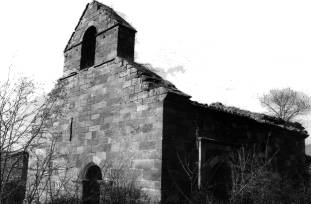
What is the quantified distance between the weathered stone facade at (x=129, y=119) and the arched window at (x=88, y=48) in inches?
3.2

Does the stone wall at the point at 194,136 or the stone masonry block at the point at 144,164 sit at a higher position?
the stone wall at the point at 194,136

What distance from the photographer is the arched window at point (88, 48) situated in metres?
11.4

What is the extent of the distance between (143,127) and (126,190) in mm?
1501

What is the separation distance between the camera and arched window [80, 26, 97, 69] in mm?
11359

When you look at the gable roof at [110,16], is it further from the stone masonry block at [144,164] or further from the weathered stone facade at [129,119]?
the stone masonry block at [144,164]

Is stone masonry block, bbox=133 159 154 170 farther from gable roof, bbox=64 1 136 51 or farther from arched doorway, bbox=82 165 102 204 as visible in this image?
gable roof, bbox=64 1 136 51

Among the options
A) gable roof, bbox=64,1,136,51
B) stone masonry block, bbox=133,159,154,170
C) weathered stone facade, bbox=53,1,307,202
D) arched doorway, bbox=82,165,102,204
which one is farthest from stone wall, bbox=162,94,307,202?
gable roof, bbox=64,1,136,51

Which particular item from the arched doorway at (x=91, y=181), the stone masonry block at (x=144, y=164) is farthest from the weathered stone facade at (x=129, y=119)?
the arched doorway at (x=91, y=181)

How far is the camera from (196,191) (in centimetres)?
830

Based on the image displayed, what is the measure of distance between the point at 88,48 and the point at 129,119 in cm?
377

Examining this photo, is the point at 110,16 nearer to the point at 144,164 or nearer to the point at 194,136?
the point at 194,136

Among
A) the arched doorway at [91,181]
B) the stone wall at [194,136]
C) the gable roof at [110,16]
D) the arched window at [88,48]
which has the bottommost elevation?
the arched doorway at [91,181]

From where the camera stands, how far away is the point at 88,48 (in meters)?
11.6

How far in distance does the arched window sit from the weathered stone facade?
0.26 ft
